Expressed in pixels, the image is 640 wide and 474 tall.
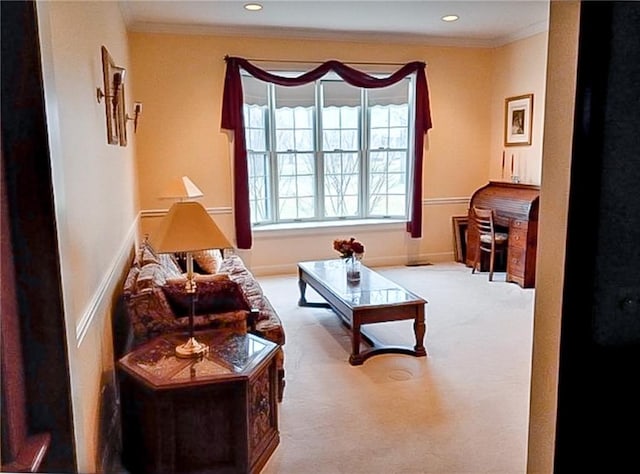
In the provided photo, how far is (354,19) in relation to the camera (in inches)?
214

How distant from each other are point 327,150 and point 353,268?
8.35 ft

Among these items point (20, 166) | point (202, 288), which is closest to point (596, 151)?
point (20, 166)

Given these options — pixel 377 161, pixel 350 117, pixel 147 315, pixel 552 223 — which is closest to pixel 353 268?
pixel 147 315

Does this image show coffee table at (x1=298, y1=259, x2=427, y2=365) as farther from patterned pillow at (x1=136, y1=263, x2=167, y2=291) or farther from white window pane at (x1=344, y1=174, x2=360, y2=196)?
white window pane at (x1=344, y1=174, x2=360, y2=196)

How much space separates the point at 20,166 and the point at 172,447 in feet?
4.59

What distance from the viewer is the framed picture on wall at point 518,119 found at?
6.04 meters

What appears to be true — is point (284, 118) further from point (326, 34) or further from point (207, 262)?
point (207, 262)

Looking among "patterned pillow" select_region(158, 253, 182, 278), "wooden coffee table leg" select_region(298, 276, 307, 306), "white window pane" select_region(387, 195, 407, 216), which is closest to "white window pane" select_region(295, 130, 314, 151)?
"white window pane" select_region(387, 195, 407, 216)

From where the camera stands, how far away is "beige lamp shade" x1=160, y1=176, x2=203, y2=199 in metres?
5.49

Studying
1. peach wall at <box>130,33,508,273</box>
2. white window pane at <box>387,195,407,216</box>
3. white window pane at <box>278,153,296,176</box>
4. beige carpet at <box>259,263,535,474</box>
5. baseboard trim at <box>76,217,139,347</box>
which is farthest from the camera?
white window pane at <box>387,195,407,216</box>

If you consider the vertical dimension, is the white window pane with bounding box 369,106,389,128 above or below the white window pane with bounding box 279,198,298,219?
above

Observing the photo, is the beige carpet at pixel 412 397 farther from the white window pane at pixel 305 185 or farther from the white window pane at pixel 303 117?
the white window pane at pixel 303 117

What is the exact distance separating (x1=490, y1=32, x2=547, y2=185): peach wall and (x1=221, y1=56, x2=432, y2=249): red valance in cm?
93

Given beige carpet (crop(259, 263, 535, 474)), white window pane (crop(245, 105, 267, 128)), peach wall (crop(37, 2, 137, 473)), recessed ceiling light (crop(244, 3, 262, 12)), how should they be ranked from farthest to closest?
1. white window pane (crop(245, 105, 267, 128))
2. recessed ceiling light (crop(244, 3, 262, 12))
3. beige carpet (crop(259, 263, 535, 474))
4. peach wall (crop(37, 2, 137, 473))
